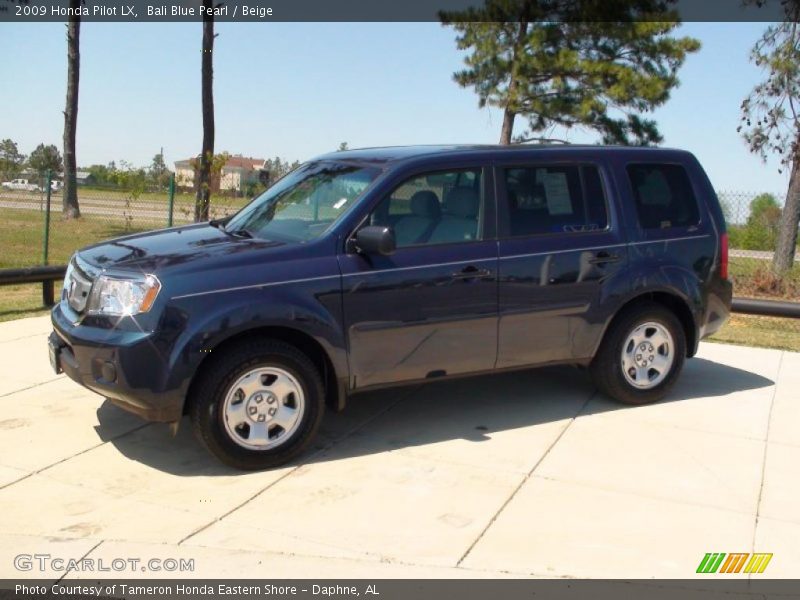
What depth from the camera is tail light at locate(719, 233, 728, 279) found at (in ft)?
21.8

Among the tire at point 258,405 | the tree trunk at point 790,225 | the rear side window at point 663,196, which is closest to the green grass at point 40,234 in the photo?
the tire at point 258,405

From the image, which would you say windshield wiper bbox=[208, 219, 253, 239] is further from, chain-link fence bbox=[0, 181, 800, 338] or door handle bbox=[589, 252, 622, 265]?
chain-link fence bbox=[0, 181, 800, 338]

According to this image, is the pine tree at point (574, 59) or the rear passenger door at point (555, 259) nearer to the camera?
the rear passenger door at point (555, 259)

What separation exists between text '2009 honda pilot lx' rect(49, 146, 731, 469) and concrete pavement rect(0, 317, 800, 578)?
43 centimetres

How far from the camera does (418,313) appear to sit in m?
5.39

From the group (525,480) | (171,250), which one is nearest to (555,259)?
(525,480)

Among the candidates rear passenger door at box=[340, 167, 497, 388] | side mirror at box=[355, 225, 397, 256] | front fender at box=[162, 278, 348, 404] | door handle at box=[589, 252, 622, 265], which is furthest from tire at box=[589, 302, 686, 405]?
front fender at box=[162, 278, 348, 404]

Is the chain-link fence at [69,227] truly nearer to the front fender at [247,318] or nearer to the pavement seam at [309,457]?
the pavement seam at [309,457]

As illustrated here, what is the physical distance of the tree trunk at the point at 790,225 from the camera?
15.8m

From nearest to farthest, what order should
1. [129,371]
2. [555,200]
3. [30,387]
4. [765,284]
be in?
1. [129,371]
2. [555,200]
3. [30,387]
4. [765,284]

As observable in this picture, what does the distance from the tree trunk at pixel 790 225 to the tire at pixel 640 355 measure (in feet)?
33.0

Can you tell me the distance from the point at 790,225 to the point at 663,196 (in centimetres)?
1090

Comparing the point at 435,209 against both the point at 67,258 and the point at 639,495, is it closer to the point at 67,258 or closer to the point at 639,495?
the point at 639,495

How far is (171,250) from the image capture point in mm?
5246
